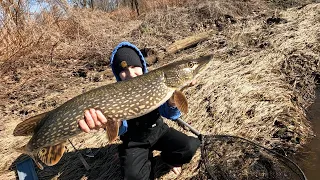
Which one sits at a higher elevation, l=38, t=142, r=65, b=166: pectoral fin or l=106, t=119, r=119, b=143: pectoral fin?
l=106, t=119, r=119, b=143: pectoral fin

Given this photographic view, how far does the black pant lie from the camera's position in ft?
8.49

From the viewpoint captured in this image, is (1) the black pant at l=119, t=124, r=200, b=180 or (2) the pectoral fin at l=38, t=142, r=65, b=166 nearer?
(2) the pectoral fin at l=38, t=142, r=65, b=166

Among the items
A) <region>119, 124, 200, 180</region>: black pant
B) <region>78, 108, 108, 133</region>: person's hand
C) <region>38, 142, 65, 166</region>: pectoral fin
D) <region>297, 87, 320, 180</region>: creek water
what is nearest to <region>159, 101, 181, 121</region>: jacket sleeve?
<region>119, 124, 200, 180</region>: black pant

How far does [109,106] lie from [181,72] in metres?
0.68

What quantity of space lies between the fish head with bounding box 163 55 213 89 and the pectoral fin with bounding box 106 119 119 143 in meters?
0.55

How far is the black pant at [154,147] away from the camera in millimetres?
2588

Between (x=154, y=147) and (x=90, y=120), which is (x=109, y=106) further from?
(x=154, y=147)

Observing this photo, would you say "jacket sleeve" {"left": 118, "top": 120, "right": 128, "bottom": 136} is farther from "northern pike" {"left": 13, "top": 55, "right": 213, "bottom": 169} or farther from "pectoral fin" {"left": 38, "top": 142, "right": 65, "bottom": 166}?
"pectoral fin" {"left": 38, "top": 142, "right": 65, "bottom": 166}

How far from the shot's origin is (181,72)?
2482mm

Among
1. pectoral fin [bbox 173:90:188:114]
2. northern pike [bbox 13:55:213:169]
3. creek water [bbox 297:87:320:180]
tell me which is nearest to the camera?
northern pike [bbox 13:55:213:169]

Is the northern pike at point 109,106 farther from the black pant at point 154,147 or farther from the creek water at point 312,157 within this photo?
the creek water at point 312,157

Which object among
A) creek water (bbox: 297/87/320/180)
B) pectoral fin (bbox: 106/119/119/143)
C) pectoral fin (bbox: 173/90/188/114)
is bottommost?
creek water (bbox: 297/87/320/180)

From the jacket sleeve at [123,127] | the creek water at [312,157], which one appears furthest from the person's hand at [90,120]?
the creek water at [312,157]

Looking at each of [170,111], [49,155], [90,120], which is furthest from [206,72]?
[49,155]
